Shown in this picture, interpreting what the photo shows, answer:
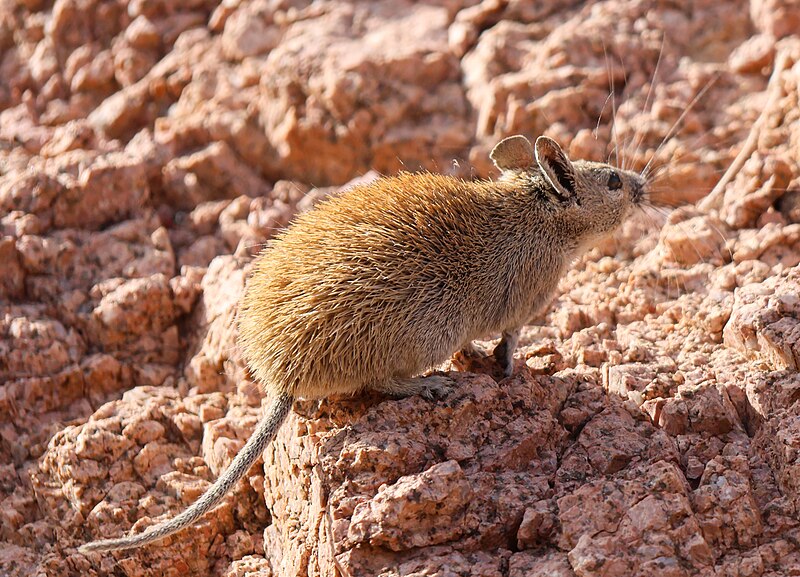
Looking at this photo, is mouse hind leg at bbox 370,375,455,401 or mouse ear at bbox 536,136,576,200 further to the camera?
mouse ear at bbox 536,136,576,200

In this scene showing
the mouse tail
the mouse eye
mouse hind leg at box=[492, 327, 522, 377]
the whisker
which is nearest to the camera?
the mouse tail

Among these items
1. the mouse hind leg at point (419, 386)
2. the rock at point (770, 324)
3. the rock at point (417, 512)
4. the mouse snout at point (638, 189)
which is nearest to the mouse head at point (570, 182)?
the mouse snout at point (638, 189)

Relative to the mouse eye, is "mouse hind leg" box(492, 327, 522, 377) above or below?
below

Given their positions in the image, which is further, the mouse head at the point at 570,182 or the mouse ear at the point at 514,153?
the mouse ear at the point at 514,153

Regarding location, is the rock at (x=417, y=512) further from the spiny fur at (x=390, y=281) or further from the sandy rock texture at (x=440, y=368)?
the spiny fur at (x=390, y=281)

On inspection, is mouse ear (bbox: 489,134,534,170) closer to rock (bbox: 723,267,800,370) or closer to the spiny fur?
the spiny fur

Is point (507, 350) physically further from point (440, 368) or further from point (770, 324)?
point (770, 324)

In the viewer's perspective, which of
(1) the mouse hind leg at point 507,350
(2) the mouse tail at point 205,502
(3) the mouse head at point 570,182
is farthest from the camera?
(3) the mouse head at point 570,182

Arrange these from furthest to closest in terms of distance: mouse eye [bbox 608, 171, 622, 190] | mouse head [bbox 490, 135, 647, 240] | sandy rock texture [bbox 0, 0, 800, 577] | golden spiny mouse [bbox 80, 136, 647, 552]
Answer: mouse eye [bbox 608, 171, 622, 190] → mouse head [bbox 490, 135, 647, 240] → golden spiny mouse [bbox 80, 136, 647, 552] → sandy rock texture [bbox 0, 0, 800, 577]

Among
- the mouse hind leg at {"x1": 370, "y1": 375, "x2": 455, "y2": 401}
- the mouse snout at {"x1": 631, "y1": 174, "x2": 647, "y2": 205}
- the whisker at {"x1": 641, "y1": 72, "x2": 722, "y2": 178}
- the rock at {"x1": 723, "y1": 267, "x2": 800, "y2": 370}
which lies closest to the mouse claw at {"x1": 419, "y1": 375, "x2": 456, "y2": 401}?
the mouse hind leg at {"x1": 370, "y1": 375, "x2": 455, "y2": 401}

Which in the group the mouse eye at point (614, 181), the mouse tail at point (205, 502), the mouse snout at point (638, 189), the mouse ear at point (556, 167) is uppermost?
the mouse ear at point (556, 167)
